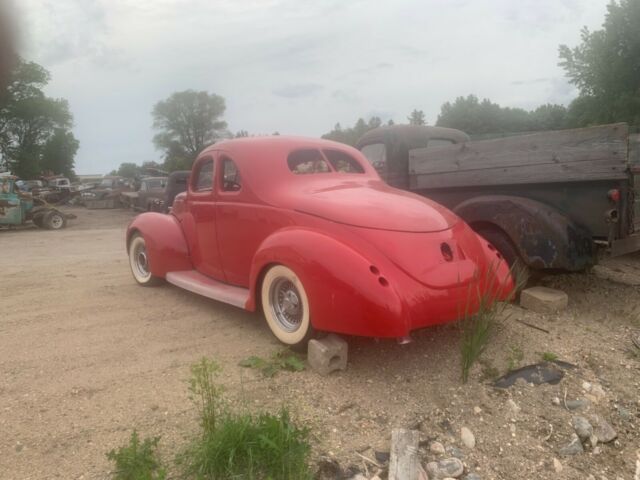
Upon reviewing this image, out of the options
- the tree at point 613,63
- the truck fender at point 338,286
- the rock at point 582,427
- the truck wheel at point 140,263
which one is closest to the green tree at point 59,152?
the tree at point 613,63

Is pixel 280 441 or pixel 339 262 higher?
pixel 339 262

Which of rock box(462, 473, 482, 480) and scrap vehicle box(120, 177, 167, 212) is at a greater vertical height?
scrap vehicle box(120, 177, 167, 212)

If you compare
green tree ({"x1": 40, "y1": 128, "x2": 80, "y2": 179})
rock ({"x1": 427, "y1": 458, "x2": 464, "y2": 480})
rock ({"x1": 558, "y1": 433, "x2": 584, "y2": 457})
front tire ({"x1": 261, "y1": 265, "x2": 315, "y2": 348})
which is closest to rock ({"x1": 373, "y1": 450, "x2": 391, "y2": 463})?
rock ({"x1": 427, "y1": 458, "x2": 464, "y2": 480})

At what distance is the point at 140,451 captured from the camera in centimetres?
223

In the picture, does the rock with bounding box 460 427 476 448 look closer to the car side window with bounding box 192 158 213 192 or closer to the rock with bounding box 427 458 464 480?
the rock with bounding box 427 458 464 480

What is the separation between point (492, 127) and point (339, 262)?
136 feet

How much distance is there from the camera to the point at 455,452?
241cm

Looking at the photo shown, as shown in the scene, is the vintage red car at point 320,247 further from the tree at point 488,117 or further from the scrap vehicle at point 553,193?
the tree at point 488,117

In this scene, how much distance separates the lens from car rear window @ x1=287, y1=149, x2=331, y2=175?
429cm

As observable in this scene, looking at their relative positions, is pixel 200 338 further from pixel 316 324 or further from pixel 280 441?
pixel 280 441

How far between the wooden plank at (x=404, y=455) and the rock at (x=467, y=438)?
0.25 metres

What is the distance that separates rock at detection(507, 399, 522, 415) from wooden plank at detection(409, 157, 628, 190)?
82.8 inches

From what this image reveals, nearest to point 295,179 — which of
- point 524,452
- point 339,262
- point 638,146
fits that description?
point 339,262

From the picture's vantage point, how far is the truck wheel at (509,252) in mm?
4281
